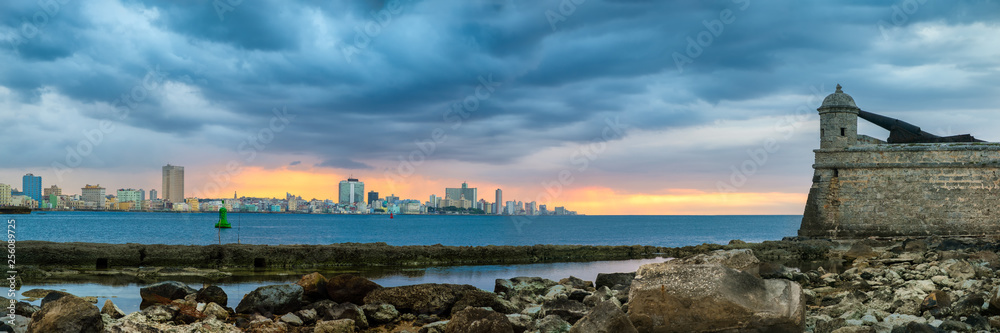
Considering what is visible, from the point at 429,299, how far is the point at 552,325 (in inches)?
96.6

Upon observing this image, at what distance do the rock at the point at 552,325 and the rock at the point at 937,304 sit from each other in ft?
15.1

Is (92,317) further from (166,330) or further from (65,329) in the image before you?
(166,330)

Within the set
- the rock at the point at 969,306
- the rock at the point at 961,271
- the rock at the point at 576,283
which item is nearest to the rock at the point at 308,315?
the rock at the point at 576,283

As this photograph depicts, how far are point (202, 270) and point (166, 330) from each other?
940 cm

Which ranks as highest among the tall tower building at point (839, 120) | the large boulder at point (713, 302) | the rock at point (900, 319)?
the tall tower building at point (839, 120)

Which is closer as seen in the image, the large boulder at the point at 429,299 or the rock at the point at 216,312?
the rock at the point at 216,312

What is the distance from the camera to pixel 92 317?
7496mm

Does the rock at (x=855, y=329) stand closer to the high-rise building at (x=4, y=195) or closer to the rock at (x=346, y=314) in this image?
the rock at (x=346, y=314)

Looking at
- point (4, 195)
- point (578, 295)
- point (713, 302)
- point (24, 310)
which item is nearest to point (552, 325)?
point (713, 302)

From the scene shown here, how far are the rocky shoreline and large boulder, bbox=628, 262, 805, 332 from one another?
10 millimetres

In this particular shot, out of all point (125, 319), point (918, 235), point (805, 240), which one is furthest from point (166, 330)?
point (918, 235)

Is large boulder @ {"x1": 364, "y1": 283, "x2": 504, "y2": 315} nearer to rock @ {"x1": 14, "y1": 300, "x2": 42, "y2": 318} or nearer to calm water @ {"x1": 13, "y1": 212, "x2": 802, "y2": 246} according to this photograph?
rock @ {"x1": 14, "y1": 300, "x2": 42, "y2": 318}

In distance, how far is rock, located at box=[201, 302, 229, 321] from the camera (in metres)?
9.05

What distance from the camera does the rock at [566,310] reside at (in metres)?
8.48
